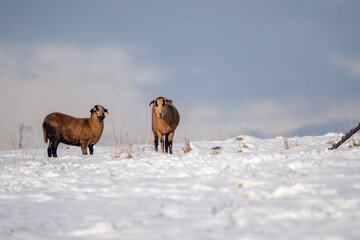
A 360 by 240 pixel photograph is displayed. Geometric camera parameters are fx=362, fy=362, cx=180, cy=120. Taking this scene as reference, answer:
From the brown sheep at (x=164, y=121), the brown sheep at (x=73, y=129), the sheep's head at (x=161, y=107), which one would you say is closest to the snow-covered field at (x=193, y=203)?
the sheep's head at (x=161, y=107)

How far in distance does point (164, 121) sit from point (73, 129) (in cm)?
261

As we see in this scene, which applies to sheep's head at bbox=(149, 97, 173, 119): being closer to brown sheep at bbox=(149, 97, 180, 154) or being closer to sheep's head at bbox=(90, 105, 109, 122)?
brown sheep at bbox=(149, 97, 180, 154)

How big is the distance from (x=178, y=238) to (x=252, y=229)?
0.48 meters

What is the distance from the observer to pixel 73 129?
984 centimetres

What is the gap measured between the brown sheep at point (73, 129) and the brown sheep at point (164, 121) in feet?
5.11

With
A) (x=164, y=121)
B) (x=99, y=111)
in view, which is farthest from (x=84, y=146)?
(x=164, y=121)

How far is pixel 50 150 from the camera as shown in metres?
9.55

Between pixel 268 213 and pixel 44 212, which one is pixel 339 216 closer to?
pixel 268 213

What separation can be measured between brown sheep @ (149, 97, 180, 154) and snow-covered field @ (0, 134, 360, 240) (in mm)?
4371

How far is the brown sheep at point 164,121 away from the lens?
348 inches

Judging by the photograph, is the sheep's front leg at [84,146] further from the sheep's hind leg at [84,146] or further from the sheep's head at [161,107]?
the sheep's head at [161,107]

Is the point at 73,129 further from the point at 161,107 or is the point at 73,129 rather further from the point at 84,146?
the point at 161,107

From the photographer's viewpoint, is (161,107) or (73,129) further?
(73,129)

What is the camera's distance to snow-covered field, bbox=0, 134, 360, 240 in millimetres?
2330
